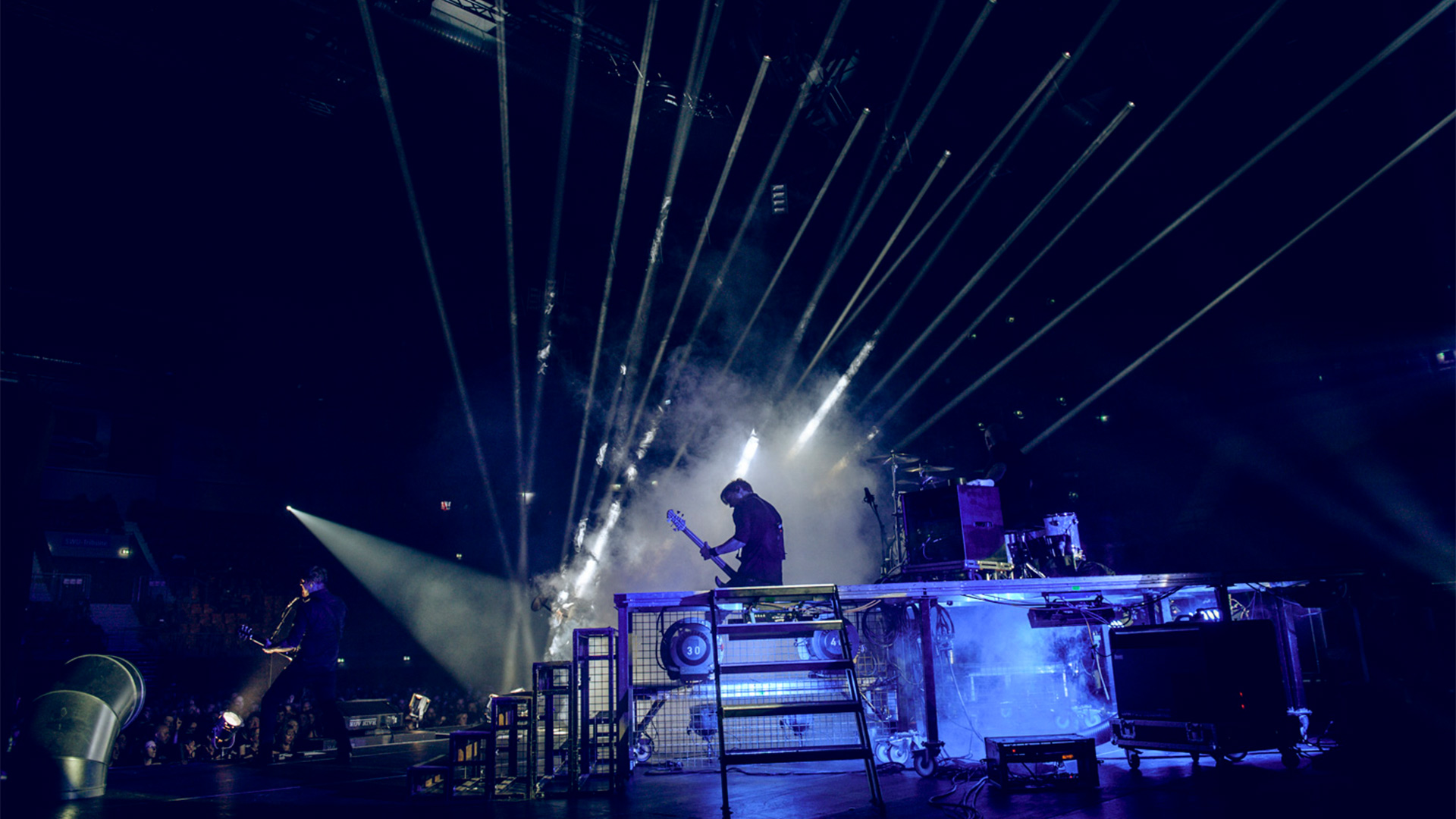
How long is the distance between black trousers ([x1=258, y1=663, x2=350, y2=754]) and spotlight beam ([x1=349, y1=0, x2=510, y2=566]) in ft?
21.4

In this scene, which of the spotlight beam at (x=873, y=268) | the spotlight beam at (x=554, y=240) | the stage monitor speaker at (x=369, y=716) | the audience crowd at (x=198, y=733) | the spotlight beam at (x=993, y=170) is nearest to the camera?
the spotlight beam at (x=993, y=170)

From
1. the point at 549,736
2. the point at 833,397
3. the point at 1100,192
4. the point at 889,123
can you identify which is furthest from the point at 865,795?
the point at 833,397

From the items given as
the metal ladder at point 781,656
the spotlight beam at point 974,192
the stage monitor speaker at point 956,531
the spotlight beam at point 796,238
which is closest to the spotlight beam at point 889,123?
the spotlight beam at point 796,238

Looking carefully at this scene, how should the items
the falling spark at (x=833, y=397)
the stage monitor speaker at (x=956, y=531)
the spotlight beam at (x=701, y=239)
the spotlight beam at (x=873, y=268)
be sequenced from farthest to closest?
the falling spark at (x=833, y=397)
the spotlight beam at (x=873, y=268)
the spotlight beam at (x=701, y=239)
the stage monitor speaker at (x=956, y=531)

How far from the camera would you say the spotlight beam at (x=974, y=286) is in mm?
8599

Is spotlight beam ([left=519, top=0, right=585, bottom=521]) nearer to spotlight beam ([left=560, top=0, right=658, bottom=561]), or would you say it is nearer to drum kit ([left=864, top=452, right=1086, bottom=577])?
spotlight beam ([left=560, top=0, right=658, bottom=561])

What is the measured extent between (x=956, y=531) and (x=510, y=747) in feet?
14.5

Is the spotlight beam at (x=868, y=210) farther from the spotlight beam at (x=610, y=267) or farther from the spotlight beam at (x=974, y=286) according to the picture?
the spotlight beam at (x=610, y=267)

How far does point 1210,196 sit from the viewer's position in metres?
9.28

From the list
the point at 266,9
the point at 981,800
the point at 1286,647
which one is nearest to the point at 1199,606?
the point at 1286,647

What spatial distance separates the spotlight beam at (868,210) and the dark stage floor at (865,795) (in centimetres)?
700

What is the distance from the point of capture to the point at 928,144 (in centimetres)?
917

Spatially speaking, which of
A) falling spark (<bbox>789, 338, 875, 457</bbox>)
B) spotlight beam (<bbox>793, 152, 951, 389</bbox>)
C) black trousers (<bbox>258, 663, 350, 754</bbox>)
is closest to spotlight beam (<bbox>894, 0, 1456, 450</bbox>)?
falling spark (<bbox>789, 338, 875, 457</bbox>)

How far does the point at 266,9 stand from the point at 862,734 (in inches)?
356
